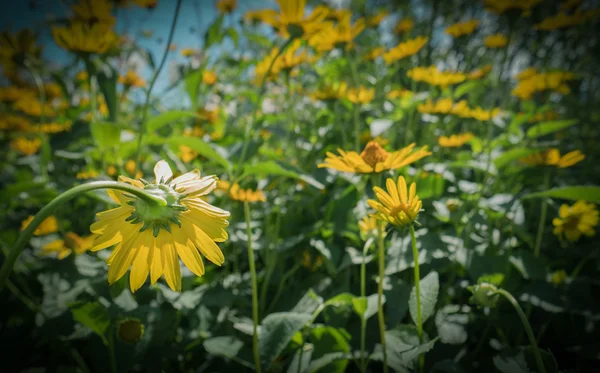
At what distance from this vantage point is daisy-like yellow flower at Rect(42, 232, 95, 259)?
0.76 metres

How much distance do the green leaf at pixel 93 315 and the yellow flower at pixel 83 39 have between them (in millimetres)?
521

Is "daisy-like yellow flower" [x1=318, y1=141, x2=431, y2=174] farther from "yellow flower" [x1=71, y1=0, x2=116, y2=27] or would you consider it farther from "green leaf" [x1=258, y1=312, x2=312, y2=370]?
"yellow flower" [x1=71, y1=0, x2=116, y2=27]

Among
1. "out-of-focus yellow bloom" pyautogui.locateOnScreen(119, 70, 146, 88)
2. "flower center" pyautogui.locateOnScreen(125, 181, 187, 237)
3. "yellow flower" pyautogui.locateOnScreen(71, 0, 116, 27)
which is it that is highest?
"out-of-focus yellow bloom" pyautogui.locateOnScreen(119, 70, 146, 88)

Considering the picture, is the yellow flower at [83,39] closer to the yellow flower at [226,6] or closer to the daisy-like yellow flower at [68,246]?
the daisy-like yellow flower at [68,246]

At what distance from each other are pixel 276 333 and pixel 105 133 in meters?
0.50

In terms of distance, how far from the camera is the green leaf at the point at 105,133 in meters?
0.67

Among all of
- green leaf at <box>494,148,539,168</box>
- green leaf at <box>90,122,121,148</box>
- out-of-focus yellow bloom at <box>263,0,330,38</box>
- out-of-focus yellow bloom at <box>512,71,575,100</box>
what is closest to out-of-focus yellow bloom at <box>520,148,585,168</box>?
green leaf at <box>494,148,539,168</box>

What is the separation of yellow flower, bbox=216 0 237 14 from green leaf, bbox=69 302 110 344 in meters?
1.42

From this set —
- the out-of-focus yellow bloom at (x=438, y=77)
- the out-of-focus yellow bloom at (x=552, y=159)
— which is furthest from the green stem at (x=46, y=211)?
the out-of-focus yellow bloom at (x=438, y=77)

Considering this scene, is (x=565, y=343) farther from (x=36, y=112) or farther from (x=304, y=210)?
(x=36, y=112)

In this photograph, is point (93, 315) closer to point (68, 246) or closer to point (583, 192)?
point (68, 246)

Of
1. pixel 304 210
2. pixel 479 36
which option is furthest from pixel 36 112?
pixel 479 36

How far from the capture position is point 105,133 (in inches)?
26.8

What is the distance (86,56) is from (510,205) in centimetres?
97
